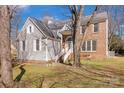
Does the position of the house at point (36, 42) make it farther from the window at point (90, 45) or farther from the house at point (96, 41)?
the window at point (90, 45)

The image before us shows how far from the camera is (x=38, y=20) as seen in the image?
17.8 metres

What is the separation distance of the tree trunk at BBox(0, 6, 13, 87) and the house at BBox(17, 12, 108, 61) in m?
11.0

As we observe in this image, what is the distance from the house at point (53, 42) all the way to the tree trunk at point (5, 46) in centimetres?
1097

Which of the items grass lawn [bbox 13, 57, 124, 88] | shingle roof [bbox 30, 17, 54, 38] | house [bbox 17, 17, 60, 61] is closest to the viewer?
grass lawn [bbox 13, 57, 124, 88]

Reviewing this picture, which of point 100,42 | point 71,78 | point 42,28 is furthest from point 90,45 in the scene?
point 71,78

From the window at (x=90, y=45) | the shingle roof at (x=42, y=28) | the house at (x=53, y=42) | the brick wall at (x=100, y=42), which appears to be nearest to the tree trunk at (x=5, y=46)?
the house at (x=53, y=42)

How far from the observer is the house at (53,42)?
16.7 meters

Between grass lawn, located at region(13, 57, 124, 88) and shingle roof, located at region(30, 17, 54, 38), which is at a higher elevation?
shingle roof, located at region(30, 17, 54, 38)

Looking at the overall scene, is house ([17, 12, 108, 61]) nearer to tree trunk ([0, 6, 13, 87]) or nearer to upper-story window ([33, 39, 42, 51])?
upper-story window ([33, 39, 42, 51])

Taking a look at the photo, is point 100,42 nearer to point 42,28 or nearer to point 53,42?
point 53,42

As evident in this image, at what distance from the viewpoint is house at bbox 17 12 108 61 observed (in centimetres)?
1667

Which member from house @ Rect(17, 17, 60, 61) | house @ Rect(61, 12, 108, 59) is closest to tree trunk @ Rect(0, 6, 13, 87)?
house @ Rect(17, 17, 60, 61)
